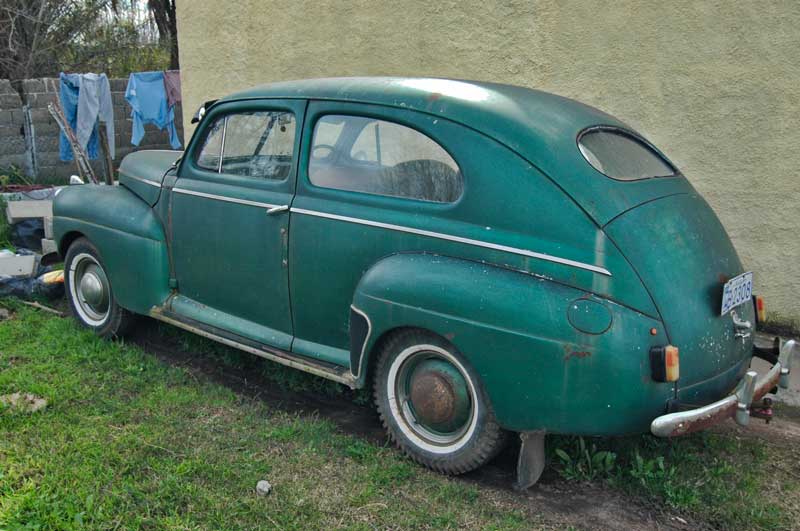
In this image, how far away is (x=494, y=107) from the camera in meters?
3.54

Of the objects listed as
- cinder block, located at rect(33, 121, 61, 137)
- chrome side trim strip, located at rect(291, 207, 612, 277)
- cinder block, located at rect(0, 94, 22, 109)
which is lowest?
chrome side trim strip, located at rect(291, 207, 612, 277)

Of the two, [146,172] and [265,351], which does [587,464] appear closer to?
[265,351]

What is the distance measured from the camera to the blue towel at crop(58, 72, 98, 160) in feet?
35.2

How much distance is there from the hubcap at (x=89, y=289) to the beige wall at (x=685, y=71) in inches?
132

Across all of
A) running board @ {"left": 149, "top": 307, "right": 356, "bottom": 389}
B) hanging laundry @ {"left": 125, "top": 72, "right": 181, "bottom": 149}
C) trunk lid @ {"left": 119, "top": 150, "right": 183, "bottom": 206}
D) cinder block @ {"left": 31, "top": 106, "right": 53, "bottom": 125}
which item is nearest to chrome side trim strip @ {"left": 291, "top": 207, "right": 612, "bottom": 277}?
running board @ {"left": 149, "top": 307, "right": 356, "bottom": 389}

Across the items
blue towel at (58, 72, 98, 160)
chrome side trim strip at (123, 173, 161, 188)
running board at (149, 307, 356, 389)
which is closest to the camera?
running board at (149, 307, 356, 389)

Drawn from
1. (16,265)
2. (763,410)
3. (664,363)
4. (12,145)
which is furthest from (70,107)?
(763,410)

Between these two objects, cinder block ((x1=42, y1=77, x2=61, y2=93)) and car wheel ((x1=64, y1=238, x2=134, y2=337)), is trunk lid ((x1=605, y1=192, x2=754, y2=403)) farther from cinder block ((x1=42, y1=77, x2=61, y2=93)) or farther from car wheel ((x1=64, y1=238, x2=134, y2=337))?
cinder block ((x1=42, y1=77, x2=61, y2=93))

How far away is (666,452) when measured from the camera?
374cm

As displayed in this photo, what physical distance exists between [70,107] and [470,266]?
9.38 m

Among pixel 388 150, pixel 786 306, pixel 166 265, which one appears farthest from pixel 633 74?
pixel 166 265

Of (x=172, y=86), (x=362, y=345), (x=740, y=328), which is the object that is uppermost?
(x=172, y=86)

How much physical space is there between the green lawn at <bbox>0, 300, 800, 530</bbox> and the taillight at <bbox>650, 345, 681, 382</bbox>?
2.01 feet

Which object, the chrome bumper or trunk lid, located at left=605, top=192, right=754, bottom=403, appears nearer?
the chrome bumper
